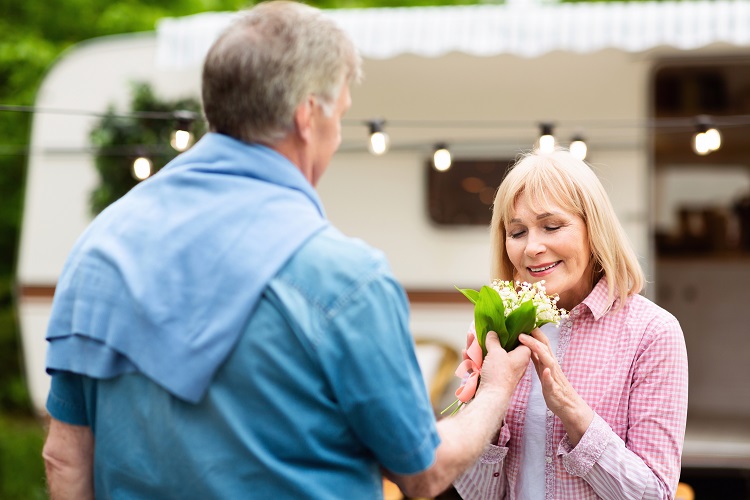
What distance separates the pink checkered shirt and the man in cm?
51

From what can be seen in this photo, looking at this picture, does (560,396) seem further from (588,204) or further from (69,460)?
(69,460)

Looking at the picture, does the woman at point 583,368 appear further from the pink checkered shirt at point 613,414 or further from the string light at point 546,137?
the string light at point 546,137

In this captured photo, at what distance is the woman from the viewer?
2070mm

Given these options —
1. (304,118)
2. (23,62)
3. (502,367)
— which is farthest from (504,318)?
(23,62)

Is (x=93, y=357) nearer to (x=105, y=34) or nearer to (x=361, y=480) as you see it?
(x=361, y=480)

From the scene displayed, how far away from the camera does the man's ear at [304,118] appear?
165 cm

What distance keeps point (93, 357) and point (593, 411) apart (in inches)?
45.2

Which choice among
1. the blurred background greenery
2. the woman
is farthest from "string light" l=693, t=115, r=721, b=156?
the blurred background greenery

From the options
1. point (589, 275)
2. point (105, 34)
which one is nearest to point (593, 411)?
point (589, 275)

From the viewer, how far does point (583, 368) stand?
7.22 ft

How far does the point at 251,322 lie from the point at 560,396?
85 centimetres

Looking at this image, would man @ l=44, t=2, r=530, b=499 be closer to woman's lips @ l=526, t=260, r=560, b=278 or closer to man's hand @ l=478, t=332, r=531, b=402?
man's hand @ l=478, t=332, r=531, b=402

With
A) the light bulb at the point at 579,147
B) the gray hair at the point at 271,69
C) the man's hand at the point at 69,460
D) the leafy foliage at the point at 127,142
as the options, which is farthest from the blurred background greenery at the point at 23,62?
the gray hair at the point at 271,69

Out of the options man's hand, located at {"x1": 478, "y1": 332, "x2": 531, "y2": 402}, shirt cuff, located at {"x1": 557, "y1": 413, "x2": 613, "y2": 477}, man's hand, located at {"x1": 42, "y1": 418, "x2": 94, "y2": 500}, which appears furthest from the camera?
shirt cuff, located at {"x1": 557, "y1": 413, "x2": 613, "y2": 477}
